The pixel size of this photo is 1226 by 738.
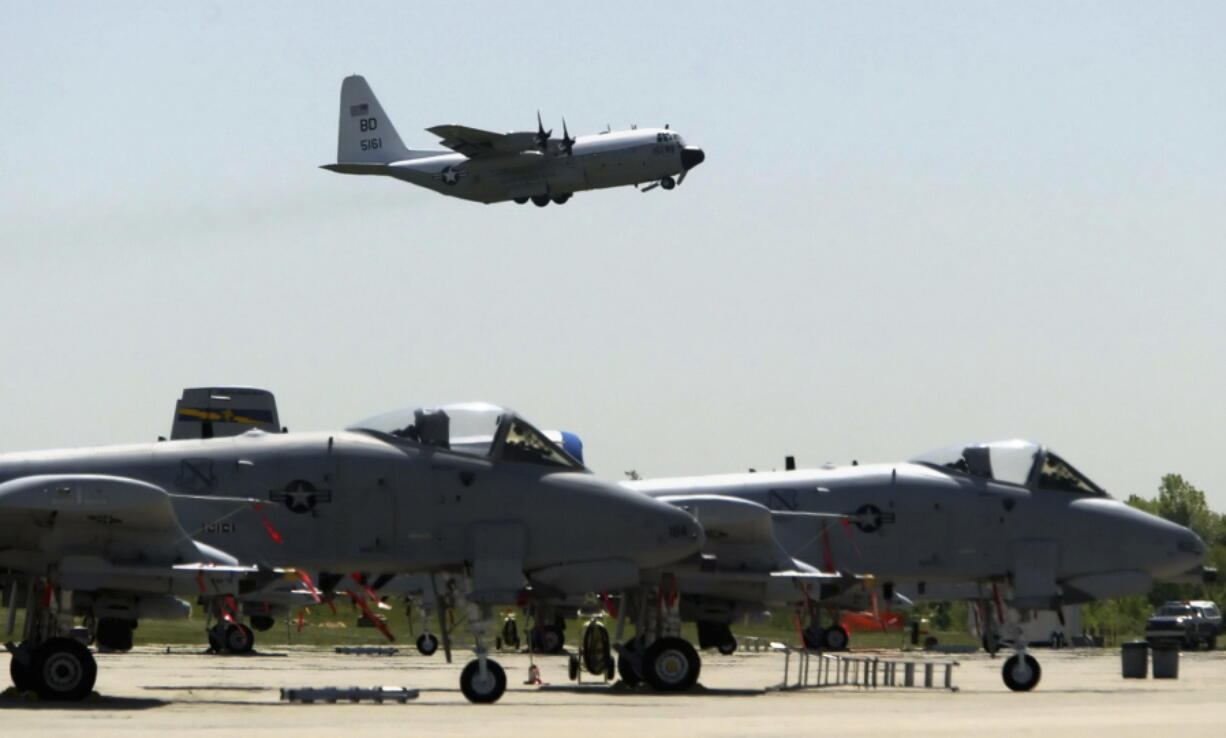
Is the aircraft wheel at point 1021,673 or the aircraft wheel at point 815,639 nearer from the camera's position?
the aircraft wheel at point 1021,673

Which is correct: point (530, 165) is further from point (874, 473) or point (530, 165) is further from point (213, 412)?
point (874, 473)

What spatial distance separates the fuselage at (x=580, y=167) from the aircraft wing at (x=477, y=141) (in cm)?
Result: 28

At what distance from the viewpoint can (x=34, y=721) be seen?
17078mm

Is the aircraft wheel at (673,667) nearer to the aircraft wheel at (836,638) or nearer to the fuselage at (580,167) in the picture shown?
the aircraft wheel at (836,638)

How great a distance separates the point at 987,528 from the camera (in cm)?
2736

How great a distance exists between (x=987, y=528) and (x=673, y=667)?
20.0ft

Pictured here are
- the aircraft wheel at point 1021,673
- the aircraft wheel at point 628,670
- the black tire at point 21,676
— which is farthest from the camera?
the aircraft wheel at point 1021,673

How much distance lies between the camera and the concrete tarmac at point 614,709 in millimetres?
16844

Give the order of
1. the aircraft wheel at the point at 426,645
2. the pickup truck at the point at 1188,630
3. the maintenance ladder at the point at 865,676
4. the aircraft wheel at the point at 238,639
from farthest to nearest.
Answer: the pickup truck at the point at 1188,630 < the aircraft wheel at the point at 426,645 < the aircraft wheel at the point at 238,639 < the maintenance ladder at the point at 865,676

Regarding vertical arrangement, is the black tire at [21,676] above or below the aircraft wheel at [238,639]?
below

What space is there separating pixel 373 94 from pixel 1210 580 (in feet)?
162

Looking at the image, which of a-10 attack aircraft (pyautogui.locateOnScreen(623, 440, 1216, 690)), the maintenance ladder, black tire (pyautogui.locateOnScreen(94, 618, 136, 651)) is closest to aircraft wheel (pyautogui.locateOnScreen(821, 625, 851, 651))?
the maintenance ladder

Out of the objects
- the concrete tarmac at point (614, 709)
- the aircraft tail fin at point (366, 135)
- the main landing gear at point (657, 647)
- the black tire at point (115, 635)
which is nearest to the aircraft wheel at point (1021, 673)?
the concrete tarmac at point (614, 709)

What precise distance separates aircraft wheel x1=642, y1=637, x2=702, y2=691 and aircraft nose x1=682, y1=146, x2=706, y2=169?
40027mm
